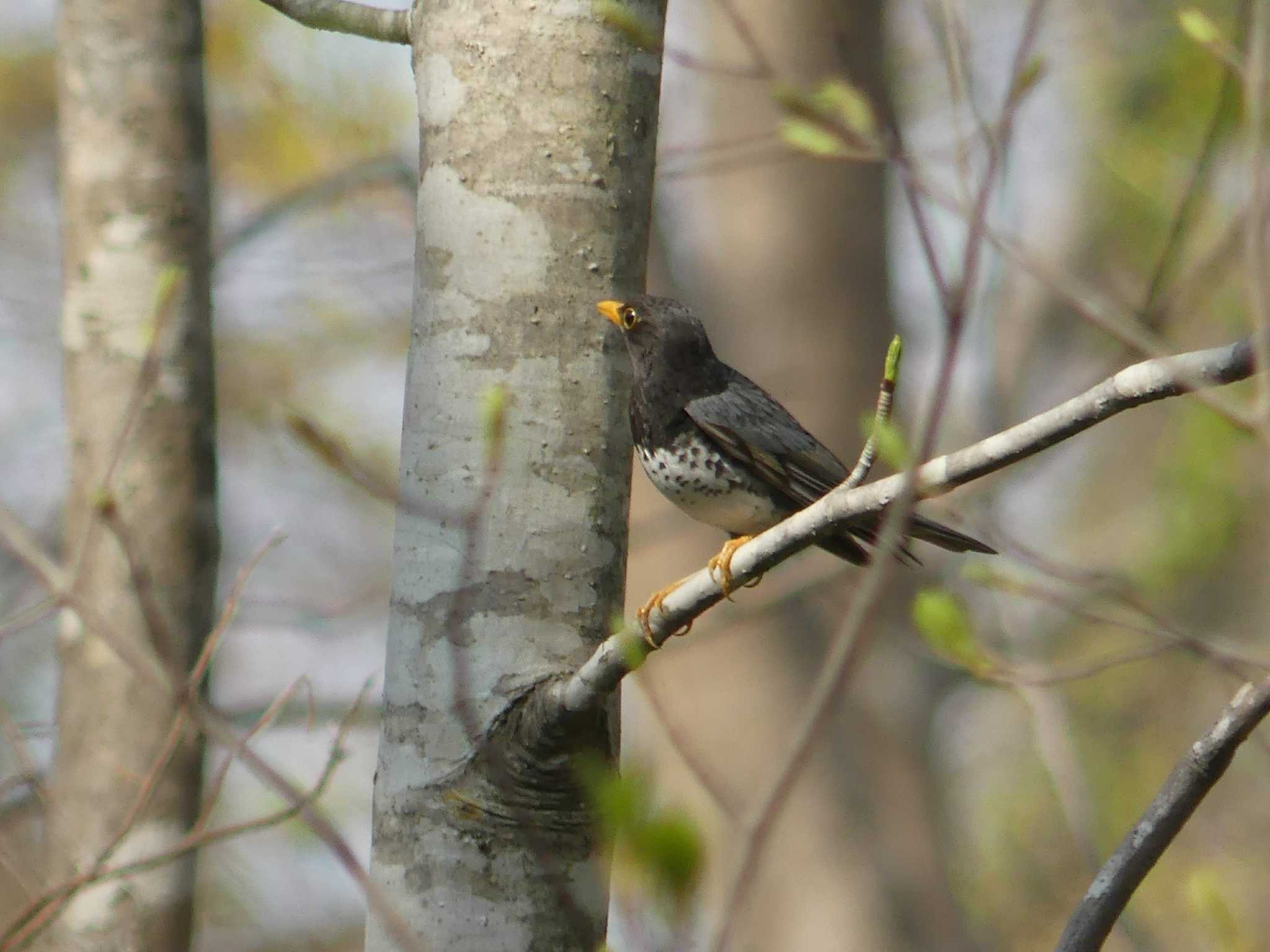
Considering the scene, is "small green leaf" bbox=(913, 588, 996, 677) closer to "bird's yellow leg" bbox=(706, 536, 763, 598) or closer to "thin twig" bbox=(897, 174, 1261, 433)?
"bird's yellow leg" bbox=(706, 536, 763, 598)

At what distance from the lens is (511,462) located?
2.72 meters

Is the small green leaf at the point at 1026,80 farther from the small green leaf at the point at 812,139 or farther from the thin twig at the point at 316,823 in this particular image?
the thin twig at the point at 316,823

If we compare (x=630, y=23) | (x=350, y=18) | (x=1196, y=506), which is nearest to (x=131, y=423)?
(x=350, y=18)

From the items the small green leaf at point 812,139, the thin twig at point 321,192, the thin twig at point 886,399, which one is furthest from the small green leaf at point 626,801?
the thin twig at point 321,192

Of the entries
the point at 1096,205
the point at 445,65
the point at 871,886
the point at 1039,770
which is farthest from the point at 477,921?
the point at 1039,770

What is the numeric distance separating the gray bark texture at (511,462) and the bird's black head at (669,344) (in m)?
0.89

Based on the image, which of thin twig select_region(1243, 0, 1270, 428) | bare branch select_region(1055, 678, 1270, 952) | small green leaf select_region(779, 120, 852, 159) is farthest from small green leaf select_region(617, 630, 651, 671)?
small green leaf select_region(779, 120, 852, 159)

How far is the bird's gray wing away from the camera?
3.88m

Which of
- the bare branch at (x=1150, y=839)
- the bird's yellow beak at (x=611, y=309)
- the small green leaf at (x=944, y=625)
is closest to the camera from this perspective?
the bare branch at (x=1150, y=839)

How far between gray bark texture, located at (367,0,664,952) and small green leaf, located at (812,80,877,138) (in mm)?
389

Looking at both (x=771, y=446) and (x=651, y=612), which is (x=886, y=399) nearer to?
(x=651, y=612)

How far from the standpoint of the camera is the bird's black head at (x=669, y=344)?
3881 millimetres

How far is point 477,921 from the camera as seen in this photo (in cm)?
251

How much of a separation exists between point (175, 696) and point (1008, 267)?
316 inches
